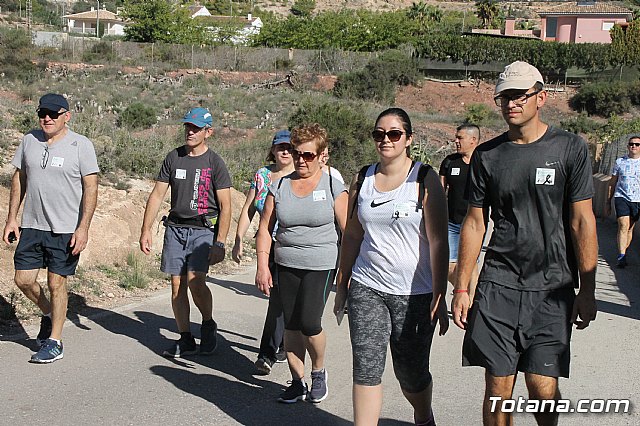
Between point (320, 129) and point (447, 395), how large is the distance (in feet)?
7.37

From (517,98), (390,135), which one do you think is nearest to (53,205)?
(390,135)

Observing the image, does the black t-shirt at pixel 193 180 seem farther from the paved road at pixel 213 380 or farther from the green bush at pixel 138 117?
the green bush at pixel 138 117

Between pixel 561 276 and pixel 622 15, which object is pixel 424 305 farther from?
pixel 622 15

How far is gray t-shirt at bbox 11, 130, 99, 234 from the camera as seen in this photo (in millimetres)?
7246

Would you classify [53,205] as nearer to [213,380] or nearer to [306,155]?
[213,380]

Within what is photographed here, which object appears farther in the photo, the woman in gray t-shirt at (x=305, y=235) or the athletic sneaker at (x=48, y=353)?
the athletic sneaker at (x=48, y=353)

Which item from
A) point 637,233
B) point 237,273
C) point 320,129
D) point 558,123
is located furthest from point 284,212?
point 558,123

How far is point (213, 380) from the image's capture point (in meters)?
7.04

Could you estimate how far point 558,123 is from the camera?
169ft

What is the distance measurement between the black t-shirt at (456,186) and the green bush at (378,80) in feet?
146

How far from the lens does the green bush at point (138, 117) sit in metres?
32.3

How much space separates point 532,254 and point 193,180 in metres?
3.71

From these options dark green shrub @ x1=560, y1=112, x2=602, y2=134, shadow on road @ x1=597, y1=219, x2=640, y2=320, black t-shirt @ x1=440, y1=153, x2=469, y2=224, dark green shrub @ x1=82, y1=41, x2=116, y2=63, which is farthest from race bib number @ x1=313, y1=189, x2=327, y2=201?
dark green shrub @ x1=82, y1=41, x2=116, y2=63

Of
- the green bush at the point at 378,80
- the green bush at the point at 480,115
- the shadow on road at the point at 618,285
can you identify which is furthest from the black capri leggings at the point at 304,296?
the green bush at the point at 378,80
